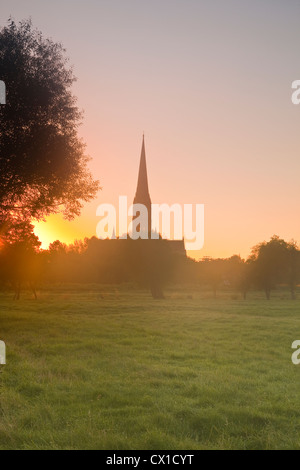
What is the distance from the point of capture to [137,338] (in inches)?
770

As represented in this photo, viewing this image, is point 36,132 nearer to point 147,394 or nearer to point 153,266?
point 147,394

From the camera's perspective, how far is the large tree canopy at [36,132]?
21312 mm

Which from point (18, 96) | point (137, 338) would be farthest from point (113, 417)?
point (18, 96)

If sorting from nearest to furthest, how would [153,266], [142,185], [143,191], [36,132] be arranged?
[36,132] → [153,266] → [142,185] → [143,191]

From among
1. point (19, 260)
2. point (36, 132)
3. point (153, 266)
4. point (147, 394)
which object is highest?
point (36, 132)

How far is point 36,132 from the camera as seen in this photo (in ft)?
71.7

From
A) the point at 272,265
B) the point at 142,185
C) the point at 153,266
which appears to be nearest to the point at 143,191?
the point at 142,185

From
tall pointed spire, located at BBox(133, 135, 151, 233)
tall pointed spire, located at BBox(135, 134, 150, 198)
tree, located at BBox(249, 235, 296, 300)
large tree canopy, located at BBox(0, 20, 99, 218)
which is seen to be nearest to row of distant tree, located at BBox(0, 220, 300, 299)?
tree, located at BBox(249, 235, 296, 300)

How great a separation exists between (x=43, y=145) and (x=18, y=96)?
2889 millimetres

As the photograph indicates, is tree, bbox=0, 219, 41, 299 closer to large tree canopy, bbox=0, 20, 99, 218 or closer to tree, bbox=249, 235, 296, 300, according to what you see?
large tree canopy, bbox=0, 20, 99, 218

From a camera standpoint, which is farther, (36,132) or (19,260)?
(19,260)

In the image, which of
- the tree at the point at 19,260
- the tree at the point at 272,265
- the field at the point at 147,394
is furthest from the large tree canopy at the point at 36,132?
the tree at the point at 272,265

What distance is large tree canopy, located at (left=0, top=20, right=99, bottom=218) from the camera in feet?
69.9

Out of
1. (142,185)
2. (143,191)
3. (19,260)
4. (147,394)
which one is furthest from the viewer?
(143,191)
